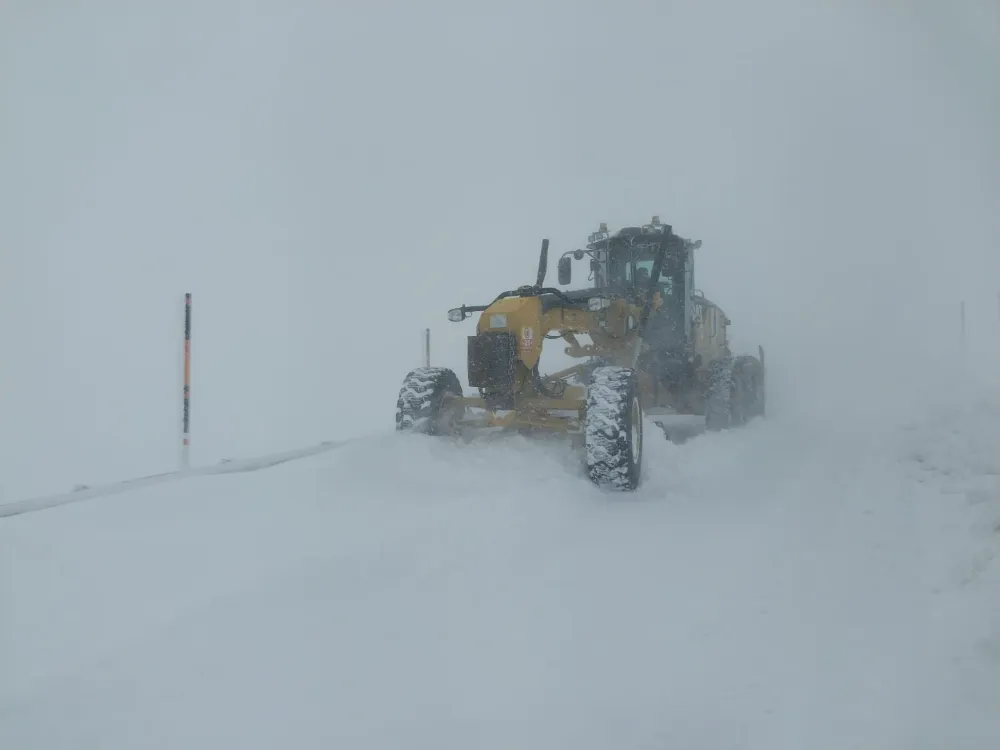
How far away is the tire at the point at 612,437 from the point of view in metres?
5.19

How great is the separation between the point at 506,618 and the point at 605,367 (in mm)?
3406

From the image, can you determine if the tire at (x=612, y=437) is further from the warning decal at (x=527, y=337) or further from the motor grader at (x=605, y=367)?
the warning decal at (x=527, y=337)

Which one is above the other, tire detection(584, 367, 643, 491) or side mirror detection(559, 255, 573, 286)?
side mirror detection(559, 255, 573, 286)

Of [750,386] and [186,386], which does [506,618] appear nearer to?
[186,386]

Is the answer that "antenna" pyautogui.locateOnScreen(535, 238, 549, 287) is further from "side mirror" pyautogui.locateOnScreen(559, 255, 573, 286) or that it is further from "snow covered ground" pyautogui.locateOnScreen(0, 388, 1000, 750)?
"snow covered ground" pyautogui.locateOnScreen(0, 388, 1000, 750)

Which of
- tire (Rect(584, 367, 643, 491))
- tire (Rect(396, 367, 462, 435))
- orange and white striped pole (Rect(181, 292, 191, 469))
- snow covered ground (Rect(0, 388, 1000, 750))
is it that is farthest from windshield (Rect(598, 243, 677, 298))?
orange and white striped pole (Rect(181, 292, 191, 469))

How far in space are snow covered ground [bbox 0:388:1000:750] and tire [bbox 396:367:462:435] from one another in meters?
1.81

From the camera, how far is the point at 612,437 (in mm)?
5191

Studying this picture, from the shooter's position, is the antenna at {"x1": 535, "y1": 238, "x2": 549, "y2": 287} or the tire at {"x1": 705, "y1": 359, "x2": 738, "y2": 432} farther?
the tire at {"x1": 705, "y1": 359, "x2": 738, "y2": 432}

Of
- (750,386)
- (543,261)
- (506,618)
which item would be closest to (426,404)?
(543,261)

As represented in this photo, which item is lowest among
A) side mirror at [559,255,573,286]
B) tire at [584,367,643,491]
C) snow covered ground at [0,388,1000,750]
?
snow covered ground at [0,388,1000,750]

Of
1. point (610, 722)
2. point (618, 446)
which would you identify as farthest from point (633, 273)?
point (610, 722)

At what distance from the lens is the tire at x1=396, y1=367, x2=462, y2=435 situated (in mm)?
6461

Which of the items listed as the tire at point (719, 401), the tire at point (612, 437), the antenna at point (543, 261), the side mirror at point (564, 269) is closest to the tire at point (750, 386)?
the tire at point (719, 401)
